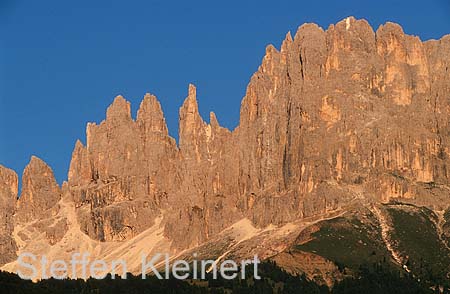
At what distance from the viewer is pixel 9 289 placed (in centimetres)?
19862
